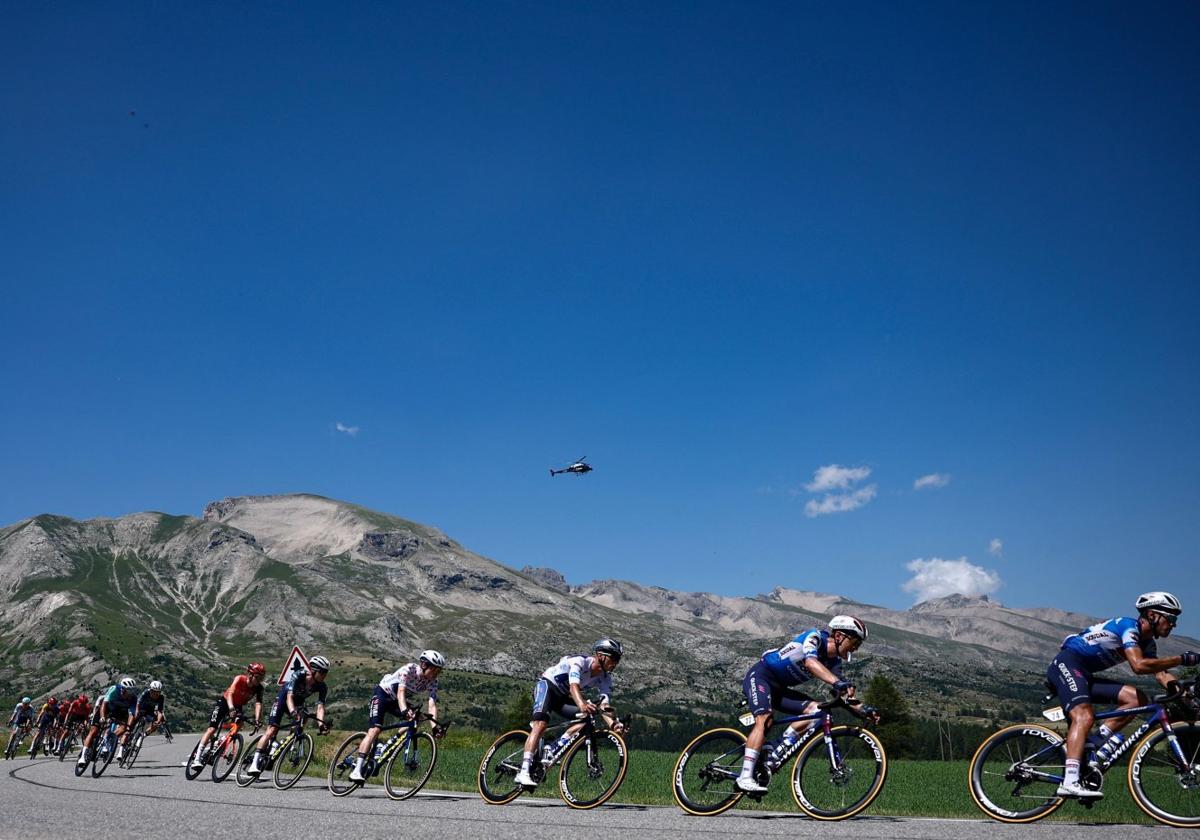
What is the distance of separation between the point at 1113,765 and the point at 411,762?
458 inches

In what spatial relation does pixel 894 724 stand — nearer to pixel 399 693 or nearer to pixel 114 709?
pixel 114 709

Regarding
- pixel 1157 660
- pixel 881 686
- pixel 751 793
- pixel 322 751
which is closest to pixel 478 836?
pixel 751 793

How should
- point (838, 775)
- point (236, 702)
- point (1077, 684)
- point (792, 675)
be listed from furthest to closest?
1. point (236, 702)
2. point (792, 675)
3. point (838, 775)
4. point (1077, 684)

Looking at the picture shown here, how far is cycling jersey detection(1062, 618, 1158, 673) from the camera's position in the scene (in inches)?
430

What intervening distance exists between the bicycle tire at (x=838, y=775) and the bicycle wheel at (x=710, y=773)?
957mm

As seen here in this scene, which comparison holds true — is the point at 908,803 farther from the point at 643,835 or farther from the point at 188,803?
the point at 188,803

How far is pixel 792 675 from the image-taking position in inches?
509

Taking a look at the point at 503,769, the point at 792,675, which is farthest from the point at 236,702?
the point at 792,675

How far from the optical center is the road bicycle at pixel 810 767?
38.7ft

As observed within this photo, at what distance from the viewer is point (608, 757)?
1420cm

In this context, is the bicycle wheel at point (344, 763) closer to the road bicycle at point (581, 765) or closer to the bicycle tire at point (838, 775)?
the road bicycle at point (581, 765)

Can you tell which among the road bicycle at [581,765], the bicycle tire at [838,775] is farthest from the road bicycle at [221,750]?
the bicycle tire at [838,775]

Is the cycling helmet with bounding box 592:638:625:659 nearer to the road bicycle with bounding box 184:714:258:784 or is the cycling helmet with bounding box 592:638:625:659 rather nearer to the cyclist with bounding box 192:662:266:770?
the cyclist with bounding box 192:662:266:770

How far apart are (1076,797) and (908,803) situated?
726 centimetres
